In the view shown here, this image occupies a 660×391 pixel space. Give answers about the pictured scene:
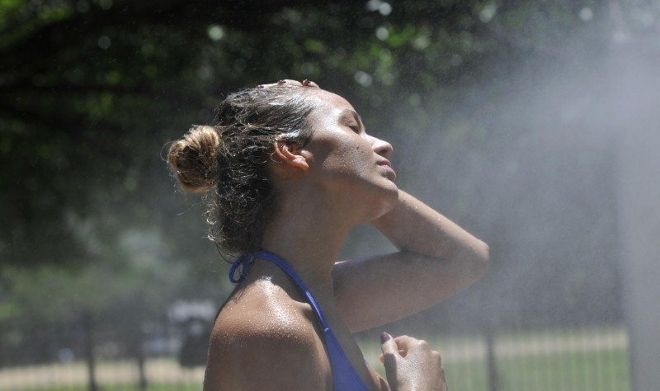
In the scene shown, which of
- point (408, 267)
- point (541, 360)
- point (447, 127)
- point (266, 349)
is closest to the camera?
point (266, 349)

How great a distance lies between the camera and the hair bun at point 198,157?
1.76 m

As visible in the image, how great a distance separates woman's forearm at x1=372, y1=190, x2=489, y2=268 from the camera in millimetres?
1933

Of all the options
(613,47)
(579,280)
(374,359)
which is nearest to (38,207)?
(374,359)

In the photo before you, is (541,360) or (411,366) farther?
(541,360)

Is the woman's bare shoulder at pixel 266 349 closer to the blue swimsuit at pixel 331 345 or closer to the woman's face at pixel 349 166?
the blue swimsuit at pixel 331 345

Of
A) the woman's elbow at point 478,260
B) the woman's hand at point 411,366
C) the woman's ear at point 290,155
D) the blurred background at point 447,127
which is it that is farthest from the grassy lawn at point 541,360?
the woman's ear at point 290,155

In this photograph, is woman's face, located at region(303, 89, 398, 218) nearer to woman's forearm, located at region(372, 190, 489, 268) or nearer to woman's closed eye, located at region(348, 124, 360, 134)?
woman's closed eye, located at region(348, 124, 360, 134)

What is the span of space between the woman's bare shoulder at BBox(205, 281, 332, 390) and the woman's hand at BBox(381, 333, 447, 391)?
0.42 feet

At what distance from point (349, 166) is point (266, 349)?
1.15 feet

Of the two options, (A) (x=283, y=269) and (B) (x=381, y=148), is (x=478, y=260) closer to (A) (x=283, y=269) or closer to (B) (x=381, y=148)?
(B) (x=381, y=148)

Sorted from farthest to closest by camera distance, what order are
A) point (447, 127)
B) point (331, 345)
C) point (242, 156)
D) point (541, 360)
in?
point (541, 360), point (447, 127), point (242, 156), point (331, 345)

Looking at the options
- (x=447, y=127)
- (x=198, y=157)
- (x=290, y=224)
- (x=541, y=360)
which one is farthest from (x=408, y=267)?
(x=541, y=360)

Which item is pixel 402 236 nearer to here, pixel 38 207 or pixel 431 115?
pixel 431 115

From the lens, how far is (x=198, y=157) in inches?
69.4
